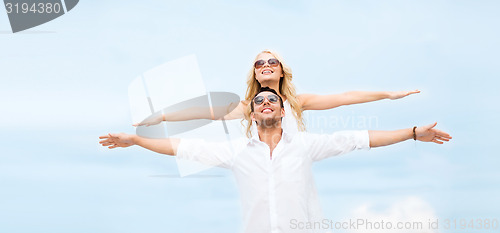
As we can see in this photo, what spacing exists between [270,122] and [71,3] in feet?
17.7

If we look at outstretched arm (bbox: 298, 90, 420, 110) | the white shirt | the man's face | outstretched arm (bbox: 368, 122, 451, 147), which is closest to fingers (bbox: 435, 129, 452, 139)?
outstretched arm (bbox: 368, 122, 451, 147)

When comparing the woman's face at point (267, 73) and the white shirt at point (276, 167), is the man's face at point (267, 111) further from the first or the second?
the woman's face at point (267, 73)

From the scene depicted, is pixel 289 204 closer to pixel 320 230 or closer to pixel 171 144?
pixel 320 230

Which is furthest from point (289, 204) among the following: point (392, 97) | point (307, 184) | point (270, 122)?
point (392, 97)

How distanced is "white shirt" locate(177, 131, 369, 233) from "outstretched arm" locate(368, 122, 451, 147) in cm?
15

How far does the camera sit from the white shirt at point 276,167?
7238 millimetres

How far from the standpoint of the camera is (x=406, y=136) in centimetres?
770

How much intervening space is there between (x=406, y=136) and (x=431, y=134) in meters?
0.41

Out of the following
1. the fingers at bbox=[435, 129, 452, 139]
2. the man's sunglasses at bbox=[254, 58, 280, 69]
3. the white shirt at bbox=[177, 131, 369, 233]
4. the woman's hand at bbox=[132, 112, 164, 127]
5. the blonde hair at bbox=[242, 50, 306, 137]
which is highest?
the man's sunglasses at bbox=[254, 58, 280, 69]

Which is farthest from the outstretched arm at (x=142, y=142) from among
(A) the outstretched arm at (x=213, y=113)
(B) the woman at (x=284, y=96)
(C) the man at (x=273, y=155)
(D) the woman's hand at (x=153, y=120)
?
(A) the outstretched arm at (x=213, y=113)

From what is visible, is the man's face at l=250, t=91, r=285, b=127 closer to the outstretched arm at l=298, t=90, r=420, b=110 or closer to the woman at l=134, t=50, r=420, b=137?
the woman at l=134, t=50, r=420, b=137

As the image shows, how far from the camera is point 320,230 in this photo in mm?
7664

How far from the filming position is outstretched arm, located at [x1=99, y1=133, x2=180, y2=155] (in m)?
7.60

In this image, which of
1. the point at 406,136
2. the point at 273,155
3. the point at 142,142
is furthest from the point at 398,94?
the point at 142,142
